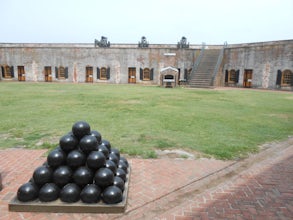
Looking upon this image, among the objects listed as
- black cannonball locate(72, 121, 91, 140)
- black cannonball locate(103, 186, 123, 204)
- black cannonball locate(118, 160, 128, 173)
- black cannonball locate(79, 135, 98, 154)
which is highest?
black cannonball locate(72, 121, 91, 140)

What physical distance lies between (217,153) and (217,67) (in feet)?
70.8

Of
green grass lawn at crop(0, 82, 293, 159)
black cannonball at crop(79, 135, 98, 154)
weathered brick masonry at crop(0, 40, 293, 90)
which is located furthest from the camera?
weathered brick masonry at crop(0, 40, 293, 90)

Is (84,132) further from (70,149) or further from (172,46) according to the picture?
(172,46)

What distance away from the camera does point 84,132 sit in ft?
11.6

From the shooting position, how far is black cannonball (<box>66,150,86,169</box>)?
10.9 feet

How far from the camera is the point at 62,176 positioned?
3.28 m

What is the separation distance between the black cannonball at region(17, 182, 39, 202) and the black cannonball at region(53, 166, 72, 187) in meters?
0.28

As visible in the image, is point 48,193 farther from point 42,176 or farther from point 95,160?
point 95,160

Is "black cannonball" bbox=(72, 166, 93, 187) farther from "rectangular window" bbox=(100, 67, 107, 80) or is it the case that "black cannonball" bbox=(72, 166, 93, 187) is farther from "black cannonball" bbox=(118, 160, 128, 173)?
"rectangular window" bbox=(100, 67, 107, 80)

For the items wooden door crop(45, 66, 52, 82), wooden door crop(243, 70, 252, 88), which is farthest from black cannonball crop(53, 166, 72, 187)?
wooden door crop(45, 66, 52, 82)

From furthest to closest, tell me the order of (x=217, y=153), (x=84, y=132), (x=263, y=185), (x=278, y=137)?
(x=278, y=137), (x=217, y=153), (x=263, y=185), (x=84, y=132)

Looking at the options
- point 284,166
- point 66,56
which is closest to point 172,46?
point 66,56

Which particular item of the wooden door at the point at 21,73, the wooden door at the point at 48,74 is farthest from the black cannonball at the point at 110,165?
the wooden door at the point at 21,73

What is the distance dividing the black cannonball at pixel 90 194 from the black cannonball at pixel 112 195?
0.33ft
